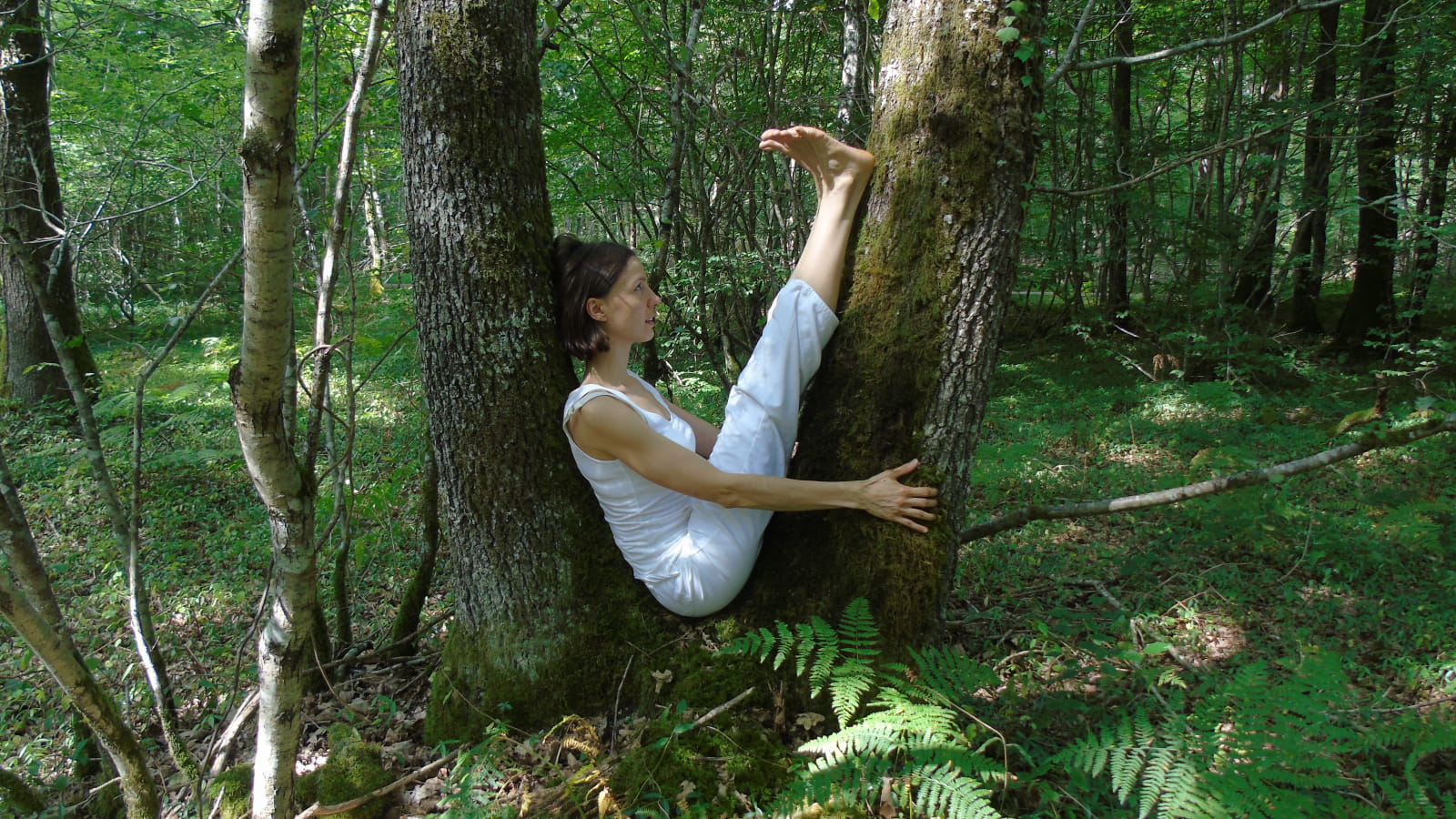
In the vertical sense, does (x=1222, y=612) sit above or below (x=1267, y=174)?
below

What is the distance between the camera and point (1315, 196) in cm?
722

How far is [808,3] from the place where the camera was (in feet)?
19.0

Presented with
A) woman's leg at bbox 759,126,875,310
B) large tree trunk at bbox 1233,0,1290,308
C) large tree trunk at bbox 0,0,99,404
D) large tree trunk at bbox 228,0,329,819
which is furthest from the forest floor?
woman's leg at bbox 759,126,875,310

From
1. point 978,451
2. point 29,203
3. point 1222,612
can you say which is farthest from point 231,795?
point 29,203

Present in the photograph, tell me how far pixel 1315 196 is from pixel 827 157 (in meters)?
7.26

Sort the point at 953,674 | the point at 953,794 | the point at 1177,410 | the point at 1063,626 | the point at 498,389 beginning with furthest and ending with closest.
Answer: the point at 1177,410 < the point at 1063,626 < the point at 498,389 < the point at 953,674 < the point at 953,794

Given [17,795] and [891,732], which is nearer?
[891,732]

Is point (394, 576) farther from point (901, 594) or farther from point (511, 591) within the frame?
point (901, 594)

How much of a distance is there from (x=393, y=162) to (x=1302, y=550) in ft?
28.6

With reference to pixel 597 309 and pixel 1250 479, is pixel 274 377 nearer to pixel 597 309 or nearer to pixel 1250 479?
pixel 597 309

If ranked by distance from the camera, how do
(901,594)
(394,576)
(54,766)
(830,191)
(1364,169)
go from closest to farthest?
1. (901,594)
2. (830,191)
3. (54,766)
4. (394,576)
5. (1364,169)

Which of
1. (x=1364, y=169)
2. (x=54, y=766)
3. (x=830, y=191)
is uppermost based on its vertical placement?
(x=1364, y=169)

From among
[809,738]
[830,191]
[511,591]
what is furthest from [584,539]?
[830,191]

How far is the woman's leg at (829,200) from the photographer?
246 cm
